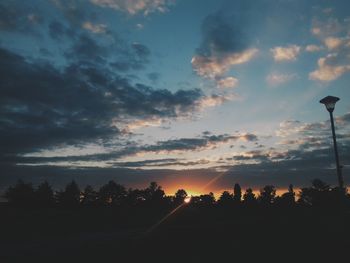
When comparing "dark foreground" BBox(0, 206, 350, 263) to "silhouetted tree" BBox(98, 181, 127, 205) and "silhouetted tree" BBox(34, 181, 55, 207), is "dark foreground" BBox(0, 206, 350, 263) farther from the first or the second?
"silhouetted tree" BBox(98, 181, 127, 205)

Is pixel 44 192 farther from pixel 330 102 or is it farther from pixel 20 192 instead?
pixel 330 102

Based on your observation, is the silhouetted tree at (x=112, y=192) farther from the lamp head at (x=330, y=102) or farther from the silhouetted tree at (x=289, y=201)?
the lamp head at (x=330, y=102)

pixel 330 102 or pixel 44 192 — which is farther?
pixel 44 192

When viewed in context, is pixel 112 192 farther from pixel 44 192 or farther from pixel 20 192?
pixel 20 192

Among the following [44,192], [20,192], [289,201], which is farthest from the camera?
[44,192]

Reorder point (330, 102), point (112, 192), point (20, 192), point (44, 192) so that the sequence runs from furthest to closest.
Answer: point (112, 192)
point (44, 192)
point (20, 192)
point (330, 102)

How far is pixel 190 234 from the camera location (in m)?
14.5

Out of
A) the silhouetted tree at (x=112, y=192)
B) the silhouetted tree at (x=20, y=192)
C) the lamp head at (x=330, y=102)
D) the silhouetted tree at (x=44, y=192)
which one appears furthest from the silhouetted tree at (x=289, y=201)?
the silhouetted tree at (x=112, y=192)

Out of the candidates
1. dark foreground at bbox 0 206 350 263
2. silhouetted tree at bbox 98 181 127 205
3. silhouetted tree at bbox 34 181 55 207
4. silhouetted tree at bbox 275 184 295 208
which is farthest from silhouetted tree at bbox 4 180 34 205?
dark foreground at bbox 0 206 350 263

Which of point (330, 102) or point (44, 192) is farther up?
point (330, 102)

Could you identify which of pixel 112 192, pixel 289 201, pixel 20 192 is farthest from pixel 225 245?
pixel 112 192

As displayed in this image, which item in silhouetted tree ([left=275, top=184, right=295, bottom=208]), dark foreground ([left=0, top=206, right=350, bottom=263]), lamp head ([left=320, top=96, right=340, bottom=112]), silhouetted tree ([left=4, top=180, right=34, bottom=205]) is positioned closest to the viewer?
dark foreground ([left=0, top=206, right=350, bottom=263])

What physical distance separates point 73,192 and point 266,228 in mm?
95418

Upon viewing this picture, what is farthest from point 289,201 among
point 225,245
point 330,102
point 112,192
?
point 112,192
